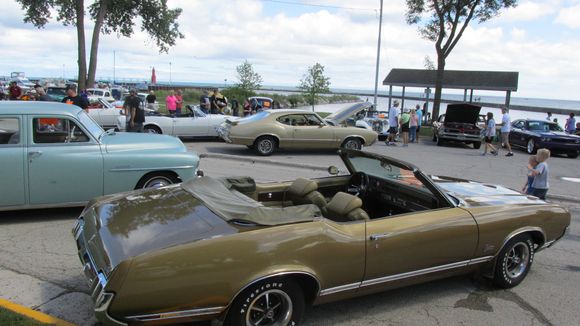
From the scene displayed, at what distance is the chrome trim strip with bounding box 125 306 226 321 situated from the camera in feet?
9.73

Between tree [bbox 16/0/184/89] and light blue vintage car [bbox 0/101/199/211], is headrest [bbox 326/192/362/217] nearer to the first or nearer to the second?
light blue vintage car [bbox 0/101/199/211]

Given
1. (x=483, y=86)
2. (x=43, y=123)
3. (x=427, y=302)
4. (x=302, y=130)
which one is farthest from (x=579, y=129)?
(x=43, y=123)

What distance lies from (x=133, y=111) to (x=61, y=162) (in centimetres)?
635

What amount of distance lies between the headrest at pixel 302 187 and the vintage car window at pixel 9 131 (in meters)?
3.80

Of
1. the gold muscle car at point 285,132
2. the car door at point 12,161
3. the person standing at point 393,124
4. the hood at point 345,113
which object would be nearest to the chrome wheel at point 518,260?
the car door at point 12,161

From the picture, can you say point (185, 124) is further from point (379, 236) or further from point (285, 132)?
point (379, 236)

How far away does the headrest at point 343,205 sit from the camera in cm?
395

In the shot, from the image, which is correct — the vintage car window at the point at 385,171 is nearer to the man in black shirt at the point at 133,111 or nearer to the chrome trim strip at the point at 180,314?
the chrome trim strip at the point at 180,314

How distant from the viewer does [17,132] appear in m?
6.00

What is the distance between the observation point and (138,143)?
6.70 m

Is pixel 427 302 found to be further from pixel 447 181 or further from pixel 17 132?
pixel 17 132

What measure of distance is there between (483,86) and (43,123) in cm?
3005

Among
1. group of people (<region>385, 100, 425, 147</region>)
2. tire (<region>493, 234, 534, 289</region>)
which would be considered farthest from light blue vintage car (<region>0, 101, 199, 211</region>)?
group of people (<region>385, 100, 425, 147</region>)

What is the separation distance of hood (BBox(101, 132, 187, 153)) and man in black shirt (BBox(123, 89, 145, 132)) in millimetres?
5298
